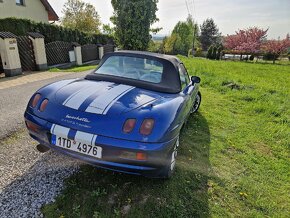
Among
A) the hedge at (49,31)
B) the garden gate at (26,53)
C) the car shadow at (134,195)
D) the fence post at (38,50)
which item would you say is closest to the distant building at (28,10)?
the hedge at (49,31)

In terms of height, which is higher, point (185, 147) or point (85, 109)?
point (85, 109)

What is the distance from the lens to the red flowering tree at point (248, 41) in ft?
119

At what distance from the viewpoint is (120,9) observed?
12336mm

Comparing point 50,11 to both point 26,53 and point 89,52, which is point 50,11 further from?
point 26,53

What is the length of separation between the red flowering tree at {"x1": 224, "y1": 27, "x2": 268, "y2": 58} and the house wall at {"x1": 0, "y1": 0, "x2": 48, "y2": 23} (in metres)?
30.1

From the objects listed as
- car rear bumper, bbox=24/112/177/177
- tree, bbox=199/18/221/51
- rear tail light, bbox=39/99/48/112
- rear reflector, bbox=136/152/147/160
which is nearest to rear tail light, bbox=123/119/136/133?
car rear bumper, bbox=24/112/177/177

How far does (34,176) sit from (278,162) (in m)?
3.51

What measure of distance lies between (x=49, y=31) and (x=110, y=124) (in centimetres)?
1493

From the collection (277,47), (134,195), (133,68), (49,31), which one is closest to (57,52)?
(49,31)

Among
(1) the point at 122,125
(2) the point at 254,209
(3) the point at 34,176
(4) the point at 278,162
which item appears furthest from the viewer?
(4) the point at 278,162

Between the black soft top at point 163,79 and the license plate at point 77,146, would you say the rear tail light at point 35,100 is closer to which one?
the license plate at point 77,146

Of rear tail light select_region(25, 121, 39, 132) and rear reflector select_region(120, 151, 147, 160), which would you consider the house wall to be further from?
rear reflector select_region(120, 151, 147, 160)

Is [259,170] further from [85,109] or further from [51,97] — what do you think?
[51,97]

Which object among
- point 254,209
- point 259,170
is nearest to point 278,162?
point 259,170
